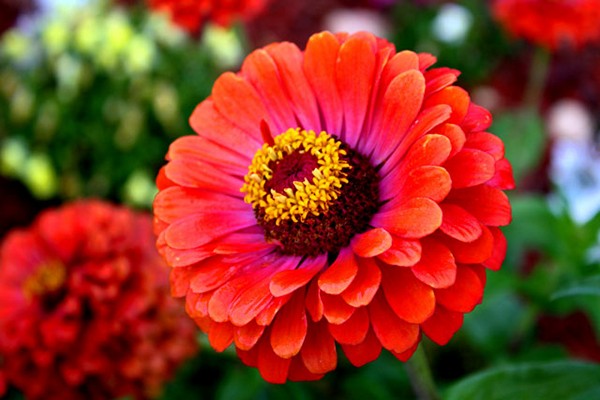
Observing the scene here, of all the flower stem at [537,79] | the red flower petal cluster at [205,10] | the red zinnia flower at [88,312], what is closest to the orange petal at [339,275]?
the red zinnia flower at [88,312]

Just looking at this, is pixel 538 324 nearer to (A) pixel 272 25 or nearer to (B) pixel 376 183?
(B) pixel 376 183

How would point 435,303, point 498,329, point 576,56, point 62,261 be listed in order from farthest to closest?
point 576,56 < point 498,329 < point 62,261 < point 435,303

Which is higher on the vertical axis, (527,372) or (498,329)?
(527,372)

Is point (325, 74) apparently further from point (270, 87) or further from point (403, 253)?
point (403, 253)

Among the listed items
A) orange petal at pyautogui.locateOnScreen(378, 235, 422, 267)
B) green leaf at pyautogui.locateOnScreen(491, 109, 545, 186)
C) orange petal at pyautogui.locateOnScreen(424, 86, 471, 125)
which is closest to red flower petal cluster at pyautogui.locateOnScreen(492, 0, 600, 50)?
green leaf at pyautogui.locateOnScreen(491, 109, 545, 186)

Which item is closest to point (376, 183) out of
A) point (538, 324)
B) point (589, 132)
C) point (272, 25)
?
point (538, 324)

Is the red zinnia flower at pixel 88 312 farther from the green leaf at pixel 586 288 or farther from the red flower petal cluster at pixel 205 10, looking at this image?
the green leaf at pixel 586 288

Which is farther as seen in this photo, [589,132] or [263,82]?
[589,132]

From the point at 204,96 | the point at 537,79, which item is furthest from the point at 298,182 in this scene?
the point at 537,79
